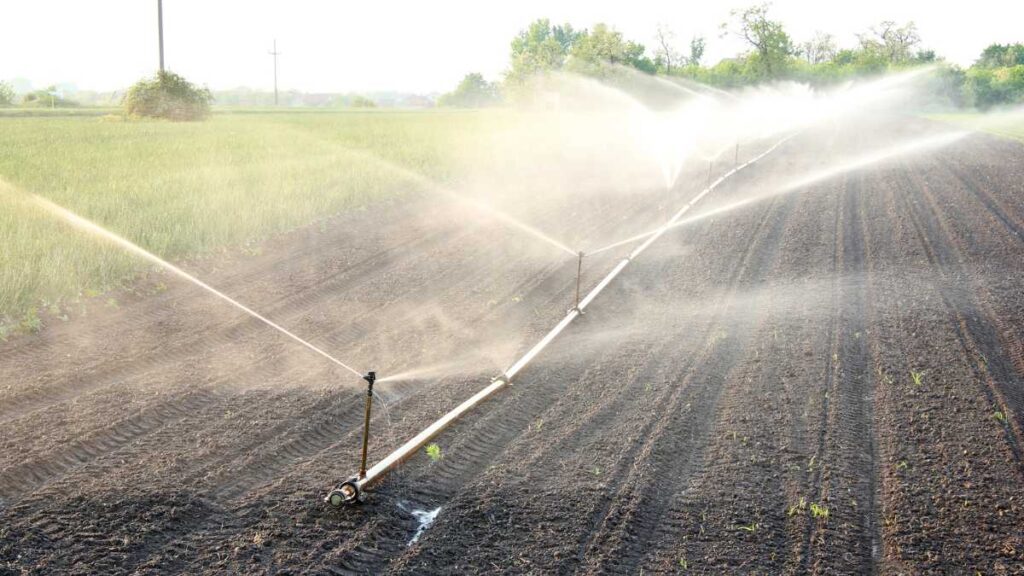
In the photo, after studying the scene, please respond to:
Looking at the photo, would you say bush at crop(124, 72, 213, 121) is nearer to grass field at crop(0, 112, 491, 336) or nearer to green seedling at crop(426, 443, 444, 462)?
grass field at crop(0, 112, 491, 336)

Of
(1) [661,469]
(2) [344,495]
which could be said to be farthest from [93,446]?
(1) [661,469]

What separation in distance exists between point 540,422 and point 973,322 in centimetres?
603

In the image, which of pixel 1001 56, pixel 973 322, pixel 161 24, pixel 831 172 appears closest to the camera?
pixel 973 322

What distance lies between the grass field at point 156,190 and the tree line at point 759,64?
32357 millimetres

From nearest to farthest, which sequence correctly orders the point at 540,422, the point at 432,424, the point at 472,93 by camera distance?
the point at 432,424
the point at 540,422
the point at 472,93

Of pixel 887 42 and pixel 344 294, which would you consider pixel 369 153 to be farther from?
pixel 887 42

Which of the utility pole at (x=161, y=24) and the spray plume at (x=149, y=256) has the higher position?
the utility pole at (x=161, y=24)

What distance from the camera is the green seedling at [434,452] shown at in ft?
20.5

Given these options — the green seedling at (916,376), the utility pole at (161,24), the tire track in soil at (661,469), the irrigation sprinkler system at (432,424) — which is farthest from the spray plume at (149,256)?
the utility pole at (161,24)

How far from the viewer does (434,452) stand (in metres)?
6.32

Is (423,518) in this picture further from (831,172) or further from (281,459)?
(831,172)

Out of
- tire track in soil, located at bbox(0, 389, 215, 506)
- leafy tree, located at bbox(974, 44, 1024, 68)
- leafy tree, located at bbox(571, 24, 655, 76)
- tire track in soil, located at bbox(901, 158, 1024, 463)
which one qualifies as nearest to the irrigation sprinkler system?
tire track in soil, located at bbox(0, 389, 215, 506)

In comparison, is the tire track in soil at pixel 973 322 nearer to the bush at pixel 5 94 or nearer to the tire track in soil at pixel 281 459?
the tire track in soil at pixel 281 459

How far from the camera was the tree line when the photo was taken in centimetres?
6138
